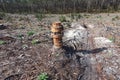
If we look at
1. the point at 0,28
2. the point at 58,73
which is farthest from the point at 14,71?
the point at 0,28

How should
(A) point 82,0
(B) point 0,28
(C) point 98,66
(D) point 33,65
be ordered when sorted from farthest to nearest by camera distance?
(A) point 82,0 < (B) point 0,28 < (C) point 98,66 < (D) point 33,65

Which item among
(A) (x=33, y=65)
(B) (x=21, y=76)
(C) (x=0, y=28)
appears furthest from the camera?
(C) (x=0, y=28)

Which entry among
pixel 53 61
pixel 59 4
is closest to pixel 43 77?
pixel 53 61

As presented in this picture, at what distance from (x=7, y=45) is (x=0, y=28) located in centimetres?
383

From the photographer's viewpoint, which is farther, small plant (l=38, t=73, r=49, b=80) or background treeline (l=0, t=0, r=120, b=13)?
background treeline (l=0, t=0, r=120, b=13)

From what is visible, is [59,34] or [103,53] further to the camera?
[103,53]

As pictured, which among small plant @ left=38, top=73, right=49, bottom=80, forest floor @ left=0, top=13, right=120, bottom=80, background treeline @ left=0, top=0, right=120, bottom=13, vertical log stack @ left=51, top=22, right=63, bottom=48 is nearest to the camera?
small plant @ left=38, top=73, right=49, bottom=80

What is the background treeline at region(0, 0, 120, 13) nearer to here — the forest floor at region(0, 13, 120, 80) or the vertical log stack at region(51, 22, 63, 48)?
the forest floor at region(0, 13, 120, 80)

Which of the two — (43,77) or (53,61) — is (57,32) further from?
(43,77)

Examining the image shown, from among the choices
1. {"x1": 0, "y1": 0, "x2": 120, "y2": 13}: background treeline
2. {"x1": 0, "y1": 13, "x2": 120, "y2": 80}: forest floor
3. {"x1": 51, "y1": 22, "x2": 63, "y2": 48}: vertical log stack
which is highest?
{"x1": 51, "y1": 22, "x2": 63, "y2": 48}: vertical log stack

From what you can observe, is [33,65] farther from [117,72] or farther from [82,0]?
[82,0]

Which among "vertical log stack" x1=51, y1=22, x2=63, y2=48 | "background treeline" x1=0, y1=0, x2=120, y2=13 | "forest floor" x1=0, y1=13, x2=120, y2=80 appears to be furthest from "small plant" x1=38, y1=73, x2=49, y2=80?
"background treeline" x1=0, y1=0, x2=120, y2=13

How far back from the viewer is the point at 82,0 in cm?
4262

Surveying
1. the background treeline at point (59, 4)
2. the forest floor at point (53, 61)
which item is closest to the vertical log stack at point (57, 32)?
the forest floor at point (53, 61)
